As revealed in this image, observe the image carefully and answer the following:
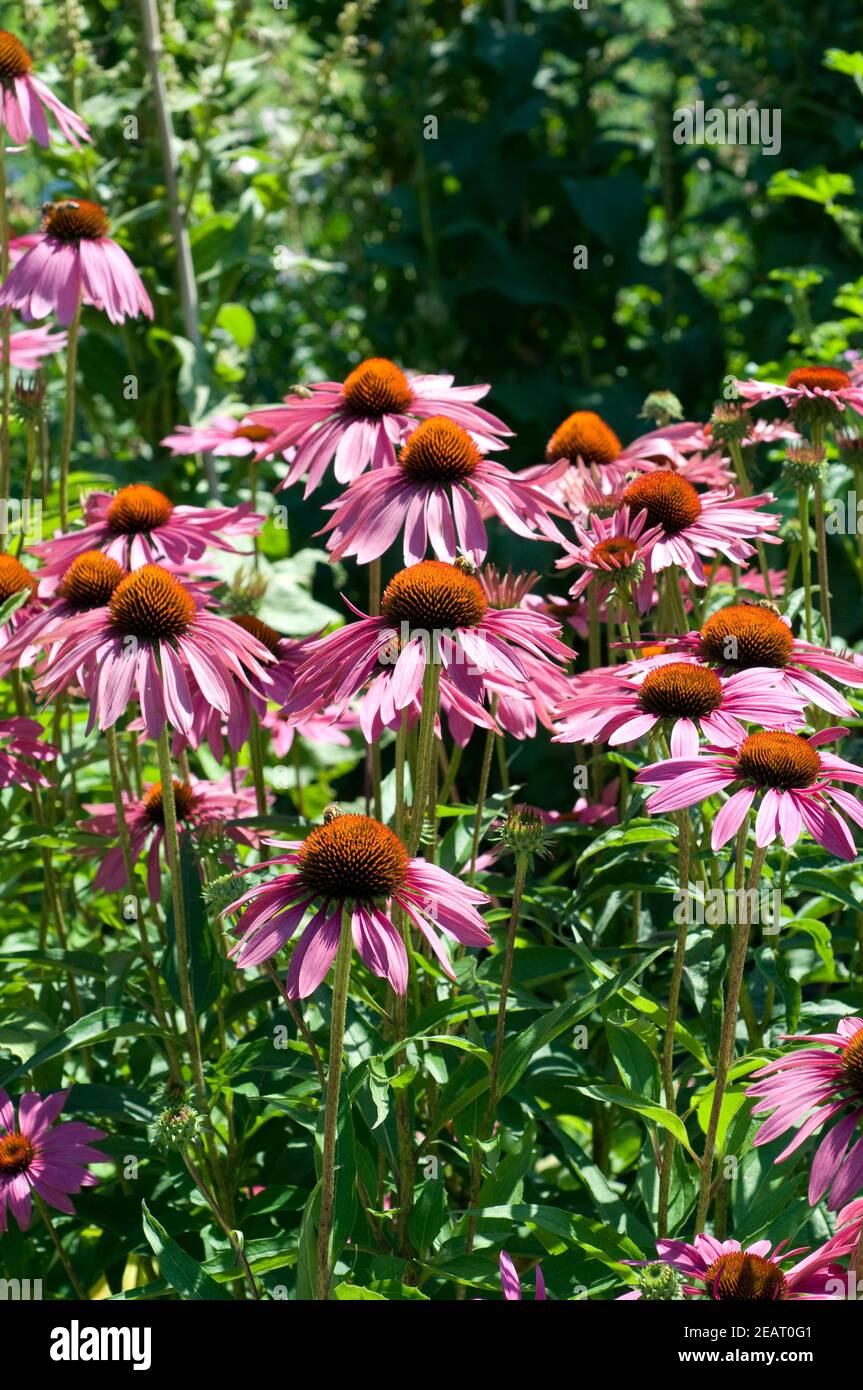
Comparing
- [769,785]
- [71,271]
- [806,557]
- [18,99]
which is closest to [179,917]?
[769,785]

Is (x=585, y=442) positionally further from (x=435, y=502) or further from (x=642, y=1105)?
(x=642, y=1105)

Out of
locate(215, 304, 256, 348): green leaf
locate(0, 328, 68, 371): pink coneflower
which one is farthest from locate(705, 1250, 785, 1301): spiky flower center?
locate(215, 304, 256, 348): green leaf

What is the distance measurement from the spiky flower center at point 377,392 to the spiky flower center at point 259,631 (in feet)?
0.91

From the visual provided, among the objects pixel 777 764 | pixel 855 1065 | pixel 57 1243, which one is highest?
pixel 777 764

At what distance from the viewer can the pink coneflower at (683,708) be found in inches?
51.2

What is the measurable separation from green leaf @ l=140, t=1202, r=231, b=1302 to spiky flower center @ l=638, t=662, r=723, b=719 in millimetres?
650

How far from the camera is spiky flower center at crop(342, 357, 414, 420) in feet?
5.49

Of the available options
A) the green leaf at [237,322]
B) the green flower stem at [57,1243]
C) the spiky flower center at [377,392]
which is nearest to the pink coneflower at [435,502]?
the spiky flower center at [377,392]

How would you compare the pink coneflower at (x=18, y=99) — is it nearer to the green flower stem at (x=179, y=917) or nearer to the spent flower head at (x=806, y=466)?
the green flower stem at (x=179, y=917)

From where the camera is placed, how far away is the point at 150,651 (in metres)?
1.43

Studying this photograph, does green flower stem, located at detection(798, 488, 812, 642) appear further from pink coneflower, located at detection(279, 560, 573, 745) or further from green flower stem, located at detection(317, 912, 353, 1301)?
green flower stem, located at detection(317, 912, 353, 1301)

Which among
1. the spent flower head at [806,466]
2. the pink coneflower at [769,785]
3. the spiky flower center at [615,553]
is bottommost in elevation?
the pink coneflower at [769,785]

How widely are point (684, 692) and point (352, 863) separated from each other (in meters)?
0.36
